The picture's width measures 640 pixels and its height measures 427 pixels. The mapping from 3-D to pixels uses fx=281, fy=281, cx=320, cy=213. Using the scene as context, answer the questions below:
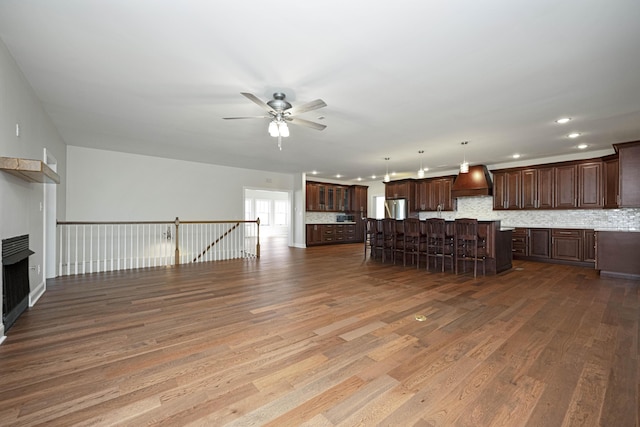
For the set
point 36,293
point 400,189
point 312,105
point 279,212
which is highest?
point 312,105

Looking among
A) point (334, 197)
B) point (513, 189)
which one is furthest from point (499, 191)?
point (334, 197)

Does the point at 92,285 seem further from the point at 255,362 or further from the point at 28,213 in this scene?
the point at 255,362

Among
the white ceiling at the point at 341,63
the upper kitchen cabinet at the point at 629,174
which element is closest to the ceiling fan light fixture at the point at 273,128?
the white ceiling at the point at 341,63

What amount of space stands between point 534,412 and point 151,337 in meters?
2.93

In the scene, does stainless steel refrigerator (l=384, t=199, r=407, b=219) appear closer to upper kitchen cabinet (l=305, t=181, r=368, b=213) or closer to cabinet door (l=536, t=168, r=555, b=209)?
upper kitchen cabinet (l=305, t=181, r=368, b=213)

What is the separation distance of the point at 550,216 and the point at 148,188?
9889 millimetres

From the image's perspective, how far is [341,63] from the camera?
8.75 feet

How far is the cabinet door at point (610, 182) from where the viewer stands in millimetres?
5738

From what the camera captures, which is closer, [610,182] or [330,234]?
[610,182]

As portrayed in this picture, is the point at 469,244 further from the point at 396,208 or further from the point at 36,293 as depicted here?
the point at 36,293

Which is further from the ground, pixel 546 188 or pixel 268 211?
pixel 546 188

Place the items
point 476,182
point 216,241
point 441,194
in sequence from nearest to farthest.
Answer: point 476,182
point 216,241
point 441,194

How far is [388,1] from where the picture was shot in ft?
6.28

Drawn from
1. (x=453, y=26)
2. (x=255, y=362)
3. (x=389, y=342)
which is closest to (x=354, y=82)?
(x=453, y=26)
